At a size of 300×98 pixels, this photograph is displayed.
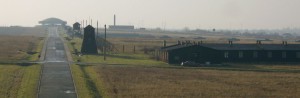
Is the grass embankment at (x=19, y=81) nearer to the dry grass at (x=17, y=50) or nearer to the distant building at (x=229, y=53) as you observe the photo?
the dry grass at (x=17, y=50)

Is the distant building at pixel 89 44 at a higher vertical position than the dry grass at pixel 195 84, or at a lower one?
higher

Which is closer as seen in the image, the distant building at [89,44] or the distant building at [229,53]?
the distant building at [229,53]

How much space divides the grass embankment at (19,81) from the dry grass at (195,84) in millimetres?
6795

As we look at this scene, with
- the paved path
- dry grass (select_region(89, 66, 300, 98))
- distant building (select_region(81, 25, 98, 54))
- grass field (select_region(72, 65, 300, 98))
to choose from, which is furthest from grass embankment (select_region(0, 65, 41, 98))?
distant building (select_region(81, 25, 98, 54))

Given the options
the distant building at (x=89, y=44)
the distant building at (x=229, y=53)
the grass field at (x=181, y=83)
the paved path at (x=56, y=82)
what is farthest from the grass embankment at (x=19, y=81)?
the distant building at (x=89, y=44)

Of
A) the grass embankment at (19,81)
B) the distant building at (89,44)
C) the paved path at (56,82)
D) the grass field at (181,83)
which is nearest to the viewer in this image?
the grass embankment at (19,81)

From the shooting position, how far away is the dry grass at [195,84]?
135 ft

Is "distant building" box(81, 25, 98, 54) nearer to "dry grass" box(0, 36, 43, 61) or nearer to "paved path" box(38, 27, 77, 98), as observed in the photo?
"dry grass" box(0, 36, 43, 61)

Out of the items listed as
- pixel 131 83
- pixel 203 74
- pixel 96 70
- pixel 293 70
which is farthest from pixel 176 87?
pixel 293 70

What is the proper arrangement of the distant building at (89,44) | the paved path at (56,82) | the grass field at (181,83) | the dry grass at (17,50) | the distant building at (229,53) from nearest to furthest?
the paved path at (56,82) < the grass field at (181,83) < the distant building at (229,53) < the dry grass at (17,50) < the distant building at (89,44)

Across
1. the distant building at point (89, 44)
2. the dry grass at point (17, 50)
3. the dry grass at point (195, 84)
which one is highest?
the distant building at point (89, 44)

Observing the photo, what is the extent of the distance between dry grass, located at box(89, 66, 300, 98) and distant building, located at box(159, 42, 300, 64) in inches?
550

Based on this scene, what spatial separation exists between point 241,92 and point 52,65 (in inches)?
1348

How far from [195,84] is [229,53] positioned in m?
35.0
